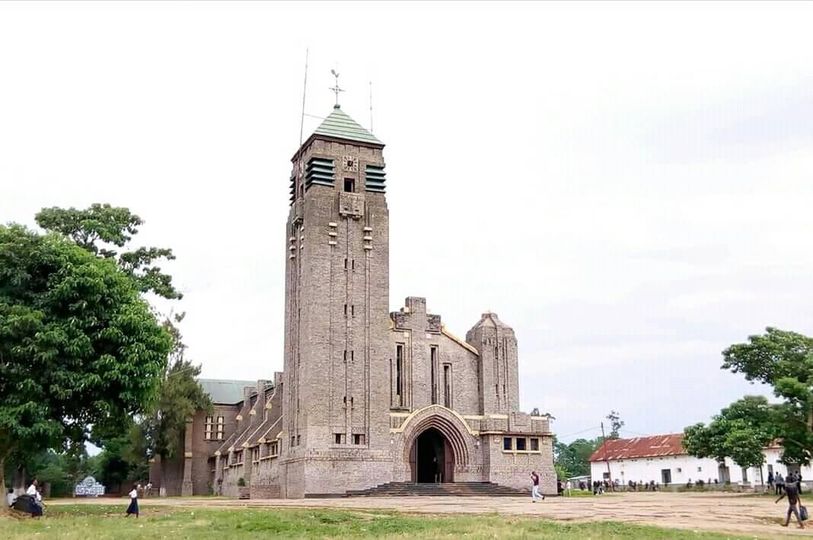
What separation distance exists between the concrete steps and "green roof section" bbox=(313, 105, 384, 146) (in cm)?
2118

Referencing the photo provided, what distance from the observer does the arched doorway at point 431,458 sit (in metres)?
53.3

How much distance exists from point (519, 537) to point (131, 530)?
9.80 meters

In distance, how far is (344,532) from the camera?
20.2m

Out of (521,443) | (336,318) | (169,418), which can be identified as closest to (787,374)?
(521,443)

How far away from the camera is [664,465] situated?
75.1 meters

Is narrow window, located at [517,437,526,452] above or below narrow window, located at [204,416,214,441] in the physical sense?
below

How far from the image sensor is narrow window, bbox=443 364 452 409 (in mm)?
54875

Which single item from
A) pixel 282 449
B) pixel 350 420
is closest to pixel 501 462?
pixel 350 420

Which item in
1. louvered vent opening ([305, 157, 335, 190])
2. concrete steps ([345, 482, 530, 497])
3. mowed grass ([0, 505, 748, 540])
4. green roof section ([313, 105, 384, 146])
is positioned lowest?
concrete steps ([345, 482, 530, 497])

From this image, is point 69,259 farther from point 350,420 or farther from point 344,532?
point 350,420

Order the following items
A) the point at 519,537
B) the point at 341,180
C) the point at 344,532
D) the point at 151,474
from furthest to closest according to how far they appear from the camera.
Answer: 1. the point at 151,474
2. the point at 341,180
3. the point at 344,532
4. the point at 519,537

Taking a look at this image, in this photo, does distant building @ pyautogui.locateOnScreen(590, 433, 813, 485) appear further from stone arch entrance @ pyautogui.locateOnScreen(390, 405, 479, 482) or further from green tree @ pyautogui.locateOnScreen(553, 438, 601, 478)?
green tree @ pyautogui.locateOnScreen(553, 438, 601, 478)

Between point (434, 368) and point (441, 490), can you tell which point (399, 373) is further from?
point (441, 490)

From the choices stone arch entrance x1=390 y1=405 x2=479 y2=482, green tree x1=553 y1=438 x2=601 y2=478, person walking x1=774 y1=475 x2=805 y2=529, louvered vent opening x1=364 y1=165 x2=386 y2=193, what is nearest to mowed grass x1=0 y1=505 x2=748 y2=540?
person walking x1=774 y1=475 x2=805 y2=529
